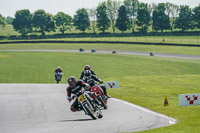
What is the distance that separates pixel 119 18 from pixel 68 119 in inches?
5716

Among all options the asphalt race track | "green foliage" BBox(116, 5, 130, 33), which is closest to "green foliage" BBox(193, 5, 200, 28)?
"green foliage" BBox(116, 5, 130, 33)

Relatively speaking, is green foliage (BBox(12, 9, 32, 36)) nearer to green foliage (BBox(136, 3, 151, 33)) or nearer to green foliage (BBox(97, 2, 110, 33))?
green foliage (BBox(97, 2, 110, 33))

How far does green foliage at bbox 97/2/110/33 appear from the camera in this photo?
159125mm

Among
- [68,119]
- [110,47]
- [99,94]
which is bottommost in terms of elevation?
[110,47]

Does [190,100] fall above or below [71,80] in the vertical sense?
below

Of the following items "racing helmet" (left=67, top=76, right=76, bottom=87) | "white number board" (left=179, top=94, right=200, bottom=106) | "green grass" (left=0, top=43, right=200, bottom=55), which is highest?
"racing helmet" (left=67, top=76, right=76, bottom=87)

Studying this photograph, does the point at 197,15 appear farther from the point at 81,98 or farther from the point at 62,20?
the point at 81,98

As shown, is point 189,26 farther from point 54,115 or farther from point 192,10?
point 54,115

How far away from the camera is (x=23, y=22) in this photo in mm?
165750

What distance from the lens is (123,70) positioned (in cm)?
5078

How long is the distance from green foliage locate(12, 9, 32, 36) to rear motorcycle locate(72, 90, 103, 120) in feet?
494

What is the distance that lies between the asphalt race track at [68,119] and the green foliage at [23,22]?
147 metres

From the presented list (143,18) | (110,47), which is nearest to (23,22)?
(143,18)

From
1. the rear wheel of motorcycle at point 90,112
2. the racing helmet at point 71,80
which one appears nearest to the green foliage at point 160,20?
the racing helmet at point 71,80
